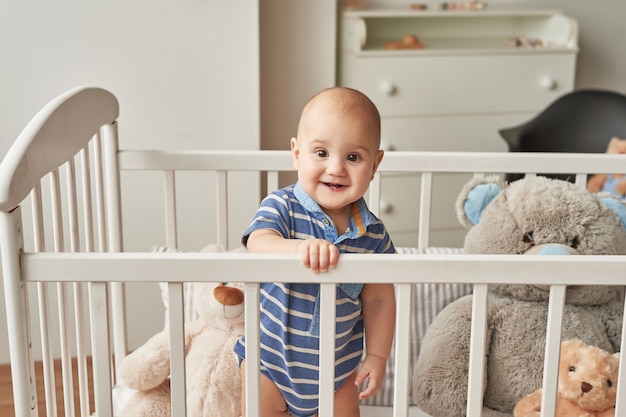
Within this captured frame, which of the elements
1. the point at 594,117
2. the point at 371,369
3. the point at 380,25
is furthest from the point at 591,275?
the point at 380,25

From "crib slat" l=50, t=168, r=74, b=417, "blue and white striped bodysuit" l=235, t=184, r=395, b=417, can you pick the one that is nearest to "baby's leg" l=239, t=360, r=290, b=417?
"blue and white striped bodysuit" l=235, t=184, r=395, b=417

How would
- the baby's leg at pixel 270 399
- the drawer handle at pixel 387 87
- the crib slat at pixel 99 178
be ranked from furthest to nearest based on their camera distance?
the drawer handle at pixel 387 87 < the crib slat at pixel 99 178 < the baby's leg at pixel 270 399

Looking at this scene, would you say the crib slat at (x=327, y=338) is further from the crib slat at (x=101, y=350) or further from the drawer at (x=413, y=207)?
the drawer at (x=413, y=207)

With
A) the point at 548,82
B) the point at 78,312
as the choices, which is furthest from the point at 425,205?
the point at 548,82

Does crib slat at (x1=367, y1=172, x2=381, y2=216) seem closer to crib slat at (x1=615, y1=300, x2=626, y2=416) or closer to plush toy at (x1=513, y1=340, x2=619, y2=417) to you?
plush toy at (x1=513, y1=340, x2=619, y2=417)

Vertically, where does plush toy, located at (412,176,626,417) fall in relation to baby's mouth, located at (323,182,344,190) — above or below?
below

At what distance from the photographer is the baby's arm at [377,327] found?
1.20 metres

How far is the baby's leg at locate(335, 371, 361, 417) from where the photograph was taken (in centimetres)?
125

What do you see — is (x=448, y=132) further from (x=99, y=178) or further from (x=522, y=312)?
(x=99, y=178)

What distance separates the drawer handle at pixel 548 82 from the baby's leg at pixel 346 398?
5.25ft

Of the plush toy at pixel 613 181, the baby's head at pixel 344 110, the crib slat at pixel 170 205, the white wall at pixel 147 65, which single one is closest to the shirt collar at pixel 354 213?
the baby's head at pixel 344 110

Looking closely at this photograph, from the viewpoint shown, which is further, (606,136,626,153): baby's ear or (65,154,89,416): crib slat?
(606,136,626,153): baby's ear

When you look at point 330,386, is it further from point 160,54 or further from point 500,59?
point 500,59

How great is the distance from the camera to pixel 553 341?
1054mm
